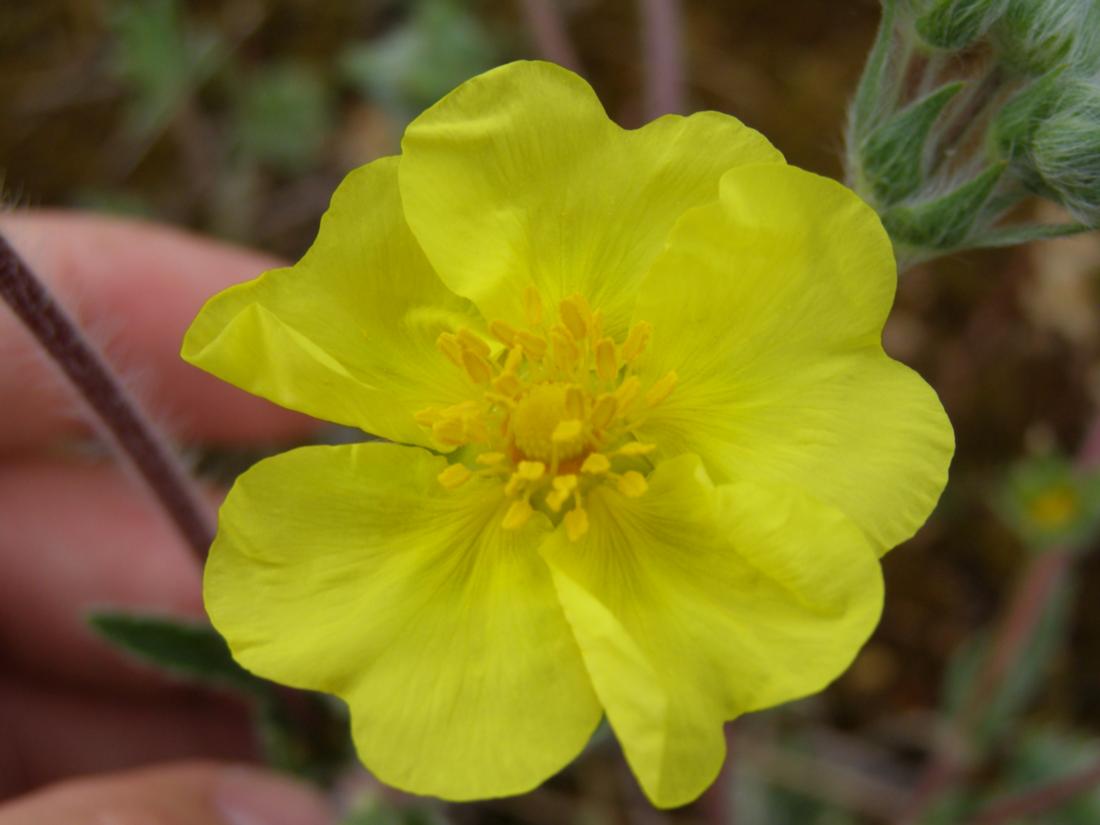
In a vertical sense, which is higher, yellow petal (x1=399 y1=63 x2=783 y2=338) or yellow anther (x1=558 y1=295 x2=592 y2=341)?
yellow petal (x1=399 y1=63 x2=783 y2=338)

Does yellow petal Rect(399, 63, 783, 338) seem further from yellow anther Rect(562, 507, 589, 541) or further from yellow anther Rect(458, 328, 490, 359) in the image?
yellow anther Rect(562, 507, 589, 541)

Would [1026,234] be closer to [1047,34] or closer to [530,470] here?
[1047,34]

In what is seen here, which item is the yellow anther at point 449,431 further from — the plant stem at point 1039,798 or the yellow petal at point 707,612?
the plant stem at point 1039,798

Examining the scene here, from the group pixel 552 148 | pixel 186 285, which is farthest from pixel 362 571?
pixel 186 285

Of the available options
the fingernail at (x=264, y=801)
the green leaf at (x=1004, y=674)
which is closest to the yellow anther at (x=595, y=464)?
the fingernail at (x=264, y=801)

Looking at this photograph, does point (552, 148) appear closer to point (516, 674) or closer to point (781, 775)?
point (516, 674)

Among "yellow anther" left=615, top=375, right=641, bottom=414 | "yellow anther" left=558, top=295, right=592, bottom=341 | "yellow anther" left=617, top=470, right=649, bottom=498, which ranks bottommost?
"yellow anther" left=617, top=470, right=649, bottom=498

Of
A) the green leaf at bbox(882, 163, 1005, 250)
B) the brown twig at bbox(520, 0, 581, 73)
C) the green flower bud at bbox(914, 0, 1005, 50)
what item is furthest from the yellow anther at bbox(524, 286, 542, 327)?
the brown twig at bbox(520, 0, 581, 73)

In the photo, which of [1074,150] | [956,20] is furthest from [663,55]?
[1074,150]
